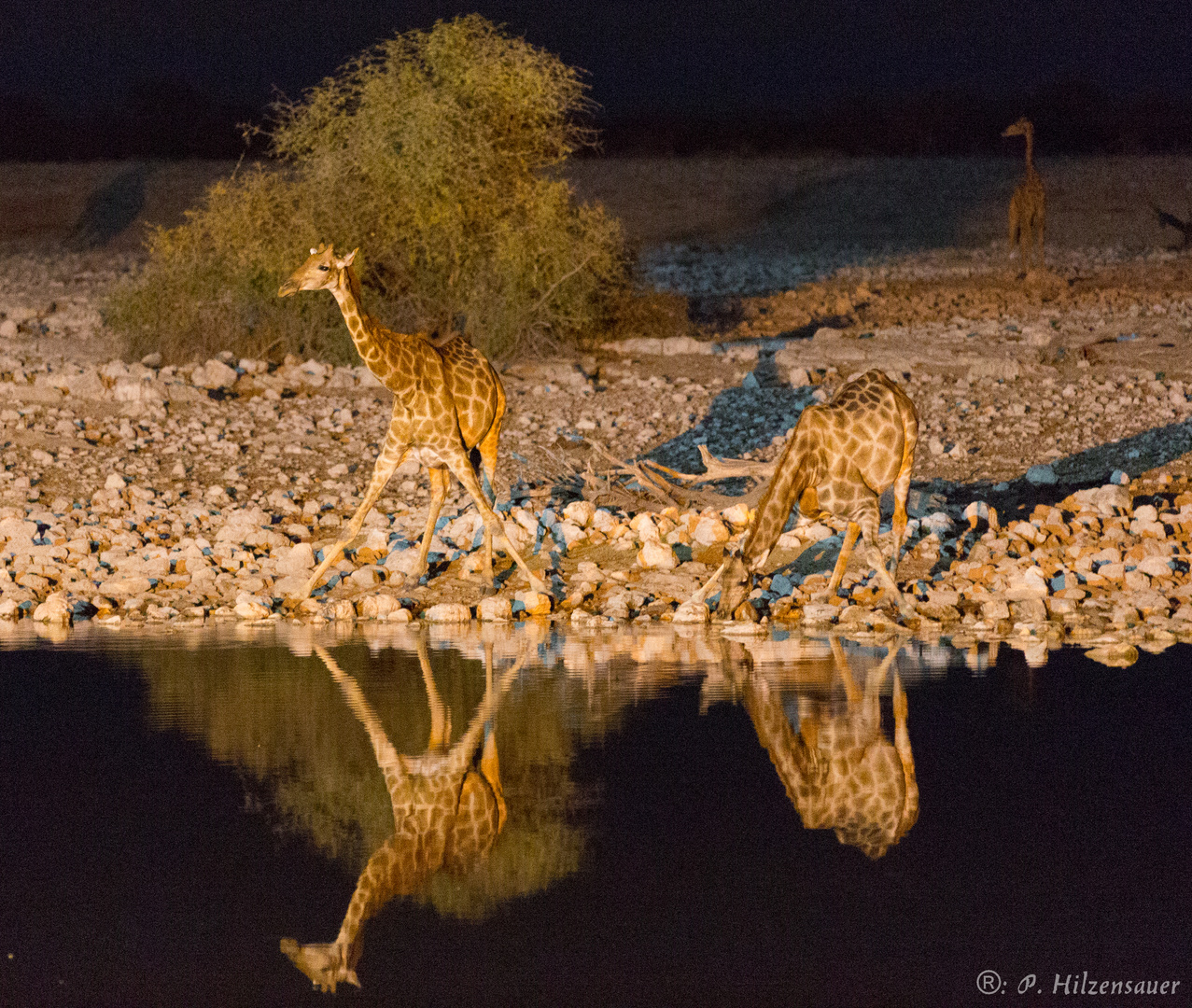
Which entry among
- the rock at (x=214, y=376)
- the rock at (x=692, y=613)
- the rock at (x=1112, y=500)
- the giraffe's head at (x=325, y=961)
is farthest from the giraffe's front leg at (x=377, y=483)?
the rock at (x=214, y=376)

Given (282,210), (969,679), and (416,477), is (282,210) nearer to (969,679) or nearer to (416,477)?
(416,477)

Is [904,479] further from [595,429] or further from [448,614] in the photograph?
[595,429]

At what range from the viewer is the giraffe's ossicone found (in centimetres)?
888

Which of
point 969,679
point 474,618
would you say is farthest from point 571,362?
point 969,679

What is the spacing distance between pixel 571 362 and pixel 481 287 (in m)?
1.36

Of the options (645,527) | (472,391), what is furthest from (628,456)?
(472,391)

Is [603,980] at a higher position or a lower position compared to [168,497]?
lower

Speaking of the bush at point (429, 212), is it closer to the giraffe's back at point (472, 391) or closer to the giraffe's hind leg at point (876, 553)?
the giraffe's back at point (472, 391)

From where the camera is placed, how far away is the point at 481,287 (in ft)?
56.8

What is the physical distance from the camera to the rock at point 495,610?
31.2 ft

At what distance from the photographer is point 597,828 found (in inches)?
214

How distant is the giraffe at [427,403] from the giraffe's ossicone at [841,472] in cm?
150

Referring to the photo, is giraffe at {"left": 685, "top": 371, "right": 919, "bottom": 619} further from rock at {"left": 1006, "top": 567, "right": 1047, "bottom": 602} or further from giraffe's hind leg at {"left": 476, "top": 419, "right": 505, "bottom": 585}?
giraffe's hind leg at {"left": 476, "top": 419, "right": 505, "bottom": 585}

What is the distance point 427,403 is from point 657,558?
173 centimetres
